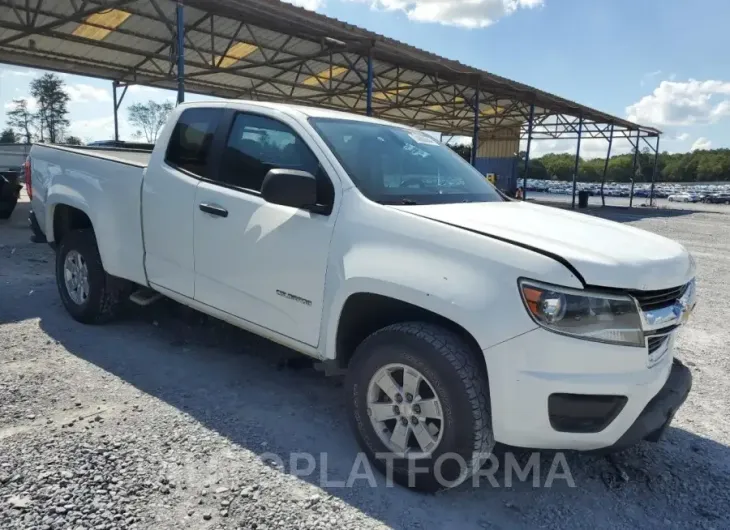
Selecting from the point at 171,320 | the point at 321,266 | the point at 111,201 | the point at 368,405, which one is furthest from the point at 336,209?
the point at 171,320

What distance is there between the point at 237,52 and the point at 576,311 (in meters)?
16.1

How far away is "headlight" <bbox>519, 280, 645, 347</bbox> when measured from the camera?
2.25m

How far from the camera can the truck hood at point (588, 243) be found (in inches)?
90.0

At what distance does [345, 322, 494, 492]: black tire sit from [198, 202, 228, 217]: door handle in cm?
134

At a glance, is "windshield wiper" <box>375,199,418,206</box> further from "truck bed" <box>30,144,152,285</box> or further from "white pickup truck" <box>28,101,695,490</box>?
"truck bed" <box>30,144,152,285</box>

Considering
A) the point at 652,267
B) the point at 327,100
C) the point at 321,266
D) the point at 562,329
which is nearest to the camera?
the point at 562,329

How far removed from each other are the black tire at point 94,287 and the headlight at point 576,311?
360 centimetres

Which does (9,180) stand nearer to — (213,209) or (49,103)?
(213,209)

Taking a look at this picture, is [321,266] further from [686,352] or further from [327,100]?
[327,100]

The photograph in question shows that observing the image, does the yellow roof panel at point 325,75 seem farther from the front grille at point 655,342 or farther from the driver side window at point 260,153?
the front grille at point 655,342

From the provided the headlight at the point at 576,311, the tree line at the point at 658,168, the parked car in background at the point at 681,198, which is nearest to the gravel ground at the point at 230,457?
the headlight at the point at 576,311

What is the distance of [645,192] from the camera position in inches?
2281

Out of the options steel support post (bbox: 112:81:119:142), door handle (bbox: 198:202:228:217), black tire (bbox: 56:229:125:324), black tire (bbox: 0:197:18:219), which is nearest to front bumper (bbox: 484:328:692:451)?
door handle (bbox: 198:202:228:217)

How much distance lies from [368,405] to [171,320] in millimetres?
2956
